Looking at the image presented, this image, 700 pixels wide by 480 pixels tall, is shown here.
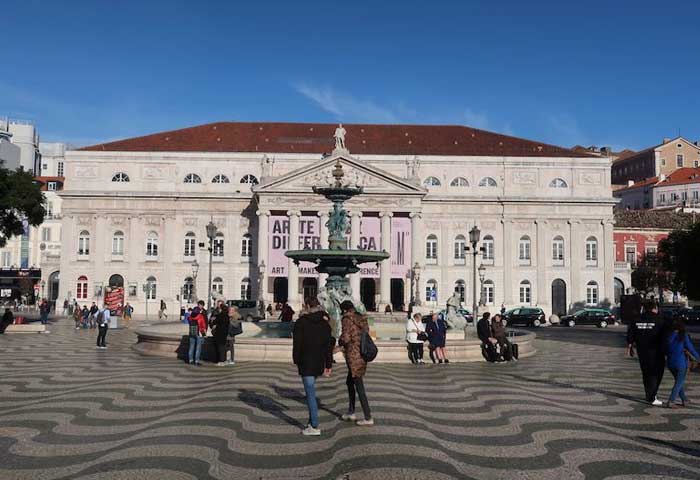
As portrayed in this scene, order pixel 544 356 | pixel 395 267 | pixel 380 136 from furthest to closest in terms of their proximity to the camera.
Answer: pixel 380 136 < pixel 395 267 < pixel 544 356

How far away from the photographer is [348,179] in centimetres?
5272

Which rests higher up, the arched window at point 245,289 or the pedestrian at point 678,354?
the arched window at point 245,289

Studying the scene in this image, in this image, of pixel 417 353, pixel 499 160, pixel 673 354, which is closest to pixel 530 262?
pixel 499 160

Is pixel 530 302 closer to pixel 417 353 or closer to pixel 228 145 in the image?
pixel 228 145

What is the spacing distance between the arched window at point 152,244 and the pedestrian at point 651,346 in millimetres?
48603

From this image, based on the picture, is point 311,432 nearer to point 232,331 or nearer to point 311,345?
point 311,345

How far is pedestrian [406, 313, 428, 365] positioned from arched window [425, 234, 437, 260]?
3845cm

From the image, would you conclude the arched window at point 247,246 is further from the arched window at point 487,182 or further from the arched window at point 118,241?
the arched window at point 487,182

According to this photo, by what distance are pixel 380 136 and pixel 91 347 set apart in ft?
135

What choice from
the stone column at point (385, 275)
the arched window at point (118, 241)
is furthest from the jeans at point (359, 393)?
the arched window at point (118, 241)

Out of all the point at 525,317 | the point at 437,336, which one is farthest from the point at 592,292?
the point at 437,336

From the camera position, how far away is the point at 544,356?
21406 mm

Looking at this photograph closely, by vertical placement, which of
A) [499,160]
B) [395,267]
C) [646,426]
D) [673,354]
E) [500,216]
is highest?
[499,160]

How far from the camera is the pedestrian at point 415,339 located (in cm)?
1795
